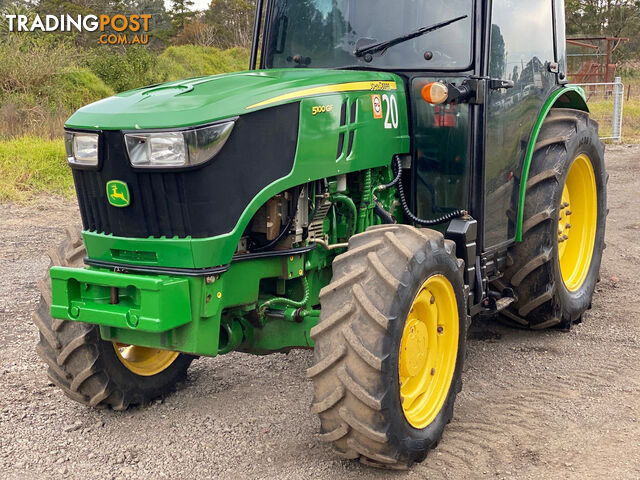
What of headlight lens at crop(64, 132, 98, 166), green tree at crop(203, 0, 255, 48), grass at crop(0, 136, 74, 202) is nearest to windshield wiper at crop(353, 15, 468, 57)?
headlight lens at crop(64, 132, 98, 166)

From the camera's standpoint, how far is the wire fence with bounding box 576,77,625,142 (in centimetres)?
1518

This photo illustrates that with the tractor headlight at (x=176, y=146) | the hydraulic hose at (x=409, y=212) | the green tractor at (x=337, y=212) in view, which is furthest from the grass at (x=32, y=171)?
the tractor headlight at (x=176, y=146)

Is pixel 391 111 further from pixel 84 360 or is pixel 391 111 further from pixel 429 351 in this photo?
pixel 84 360

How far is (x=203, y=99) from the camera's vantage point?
3.28m

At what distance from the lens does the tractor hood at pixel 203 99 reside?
3174 millimetres

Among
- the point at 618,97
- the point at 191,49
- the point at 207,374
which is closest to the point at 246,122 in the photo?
the point at 207,374

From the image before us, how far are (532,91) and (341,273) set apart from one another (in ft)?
7.10

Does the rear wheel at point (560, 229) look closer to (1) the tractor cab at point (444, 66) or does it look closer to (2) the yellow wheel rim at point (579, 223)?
(2) the yellow wheel rim at point (579, 223)

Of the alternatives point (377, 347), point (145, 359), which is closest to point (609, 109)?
point (145, 359)

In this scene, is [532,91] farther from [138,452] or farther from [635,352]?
[138,452]

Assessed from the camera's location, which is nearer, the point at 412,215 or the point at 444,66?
the point at 444,66

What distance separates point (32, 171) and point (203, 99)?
824 cm

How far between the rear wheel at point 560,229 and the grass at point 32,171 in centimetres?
690

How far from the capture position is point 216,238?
3.23 m
